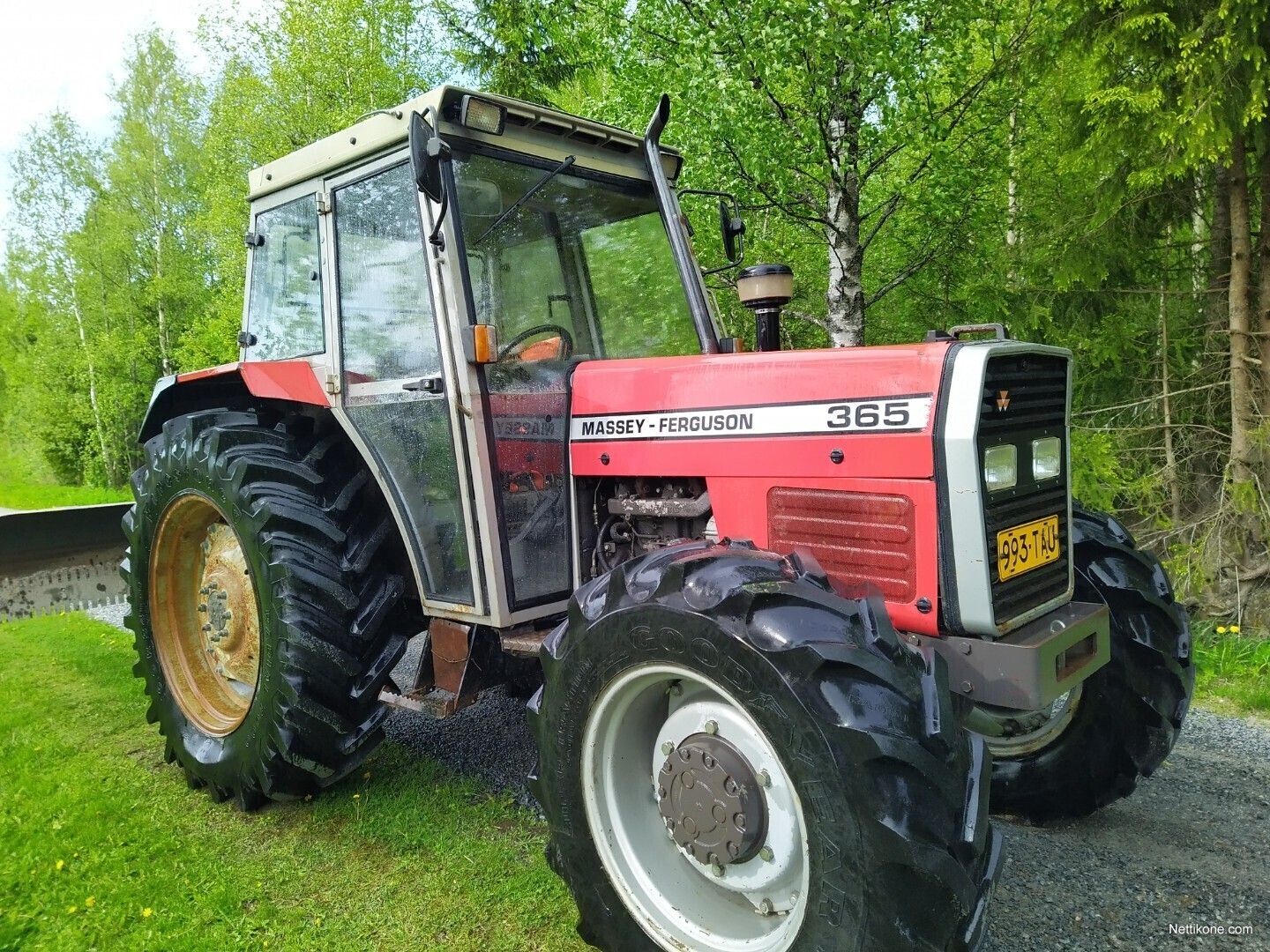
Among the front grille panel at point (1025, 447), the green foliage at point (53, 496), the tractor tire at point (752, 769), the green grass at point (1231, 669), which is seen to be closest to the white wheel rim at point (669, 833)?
the tractor tire at point (752, 769)

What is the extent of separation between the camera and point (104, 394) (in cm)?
1964

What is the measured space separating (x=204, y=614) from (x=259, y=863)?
1268 mm

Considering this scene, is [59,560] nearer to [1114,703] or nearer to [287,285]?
[287,285]

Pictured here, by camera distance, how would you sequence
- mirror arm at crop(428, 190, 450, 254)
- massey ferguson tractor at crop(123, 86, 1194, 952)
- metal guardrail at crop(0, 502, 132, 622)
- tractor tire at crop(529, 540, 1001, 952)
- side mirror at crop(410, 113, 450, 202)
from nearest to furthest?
1. tractor tire at crop(529, 540, 1001, 952)
2. massey ferguson tractor at crop(123, 86, 1194, 952)
3. side mirror at crop(410, 113, 450, 202)
4. mirror arm at crop(428, 190, 450, 254)
5. metal guardrail at crop(0, 502, 132, 622)

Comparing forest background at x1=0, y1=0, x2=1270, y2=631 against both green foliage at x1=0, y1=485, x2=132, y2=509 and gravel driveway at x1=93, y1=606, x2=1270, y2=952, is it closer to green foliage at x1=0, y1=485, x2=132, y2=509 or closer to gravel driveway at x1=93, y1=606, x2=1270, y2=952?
gravel driveway at x1=93, y1=606, x2=1270, y2=952

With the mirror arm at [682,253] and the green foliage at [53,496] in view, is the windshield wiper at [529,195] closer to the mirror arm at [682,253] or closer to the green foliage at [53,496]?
the mirror arm at [682,253]

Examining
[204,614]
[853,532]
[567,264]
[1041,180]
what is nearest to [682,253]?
[567,264]

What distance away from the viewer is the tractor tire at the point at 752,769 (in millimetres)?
1762

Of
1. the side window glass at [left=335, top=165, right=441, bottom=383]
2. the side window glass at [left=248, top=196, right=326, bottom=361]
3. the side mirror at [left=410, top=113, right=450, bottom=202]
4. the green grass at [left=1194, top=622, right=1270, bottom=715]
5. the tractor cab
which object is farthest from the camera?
the green grass at [left=1194, top=622, right=1270, bottom=715]

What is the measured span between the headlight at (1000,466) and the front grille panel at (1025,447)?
2cm

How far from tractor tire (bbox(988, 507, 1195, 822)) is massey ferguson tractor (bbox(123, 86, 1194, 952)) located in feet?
0.04

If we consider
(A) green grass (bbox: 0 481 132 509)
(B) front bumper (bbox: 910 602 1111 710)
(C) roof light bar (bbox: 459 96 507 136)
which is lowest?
(A) green grass (bbox: 0 481 132 509)

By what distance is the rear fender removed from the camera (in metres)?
3.35

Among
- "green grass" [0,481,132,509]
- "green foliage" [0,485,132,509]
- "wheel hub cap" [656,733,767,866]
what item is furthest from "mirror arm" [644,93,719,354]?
"green grass" [0,481,132,509]
